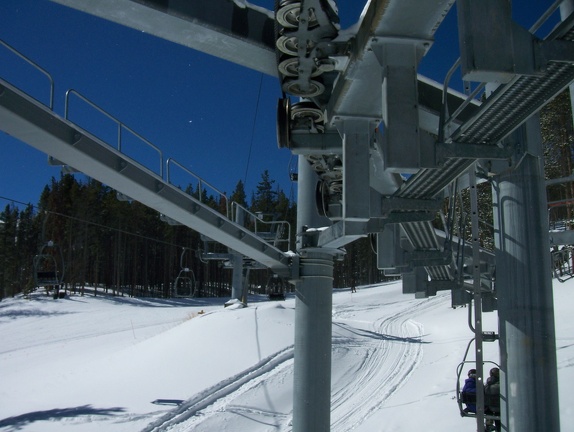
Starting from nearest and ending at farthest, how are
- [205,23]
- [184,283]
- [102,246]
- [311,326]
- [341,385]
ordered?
[205,23], [311,326], [341,385], [184,283], [102,246]

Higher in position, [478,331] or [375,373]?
[478,331]

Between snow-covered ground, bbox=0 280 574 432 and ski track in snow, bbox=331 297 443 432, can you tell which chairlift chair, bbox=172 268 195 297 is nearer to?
snow-covered ground, bbox=0 280 574 432

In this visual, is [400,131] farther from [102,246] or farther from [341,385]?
[102,246]

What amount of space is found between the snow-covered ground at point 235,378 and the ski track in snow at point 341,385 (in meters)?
0.03

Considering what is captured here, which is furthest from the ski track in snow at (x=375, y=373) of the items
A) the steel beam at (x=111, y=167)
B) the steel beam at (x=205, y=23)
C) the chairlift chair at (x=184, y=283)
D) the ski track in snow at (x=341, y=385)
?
the steel beam at (x=205, y=23)

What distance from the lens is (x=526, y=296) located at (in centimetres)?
508

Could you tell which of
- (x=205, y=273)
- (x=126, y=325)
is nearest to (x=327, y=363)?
(x=126, y=325)

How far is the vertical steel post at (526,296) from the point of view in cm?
493

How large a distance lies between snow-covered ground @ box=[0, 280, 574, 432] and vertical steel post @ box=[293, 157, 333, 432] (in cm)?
295

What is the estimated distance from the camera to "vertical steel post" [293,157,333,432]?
8461 mm

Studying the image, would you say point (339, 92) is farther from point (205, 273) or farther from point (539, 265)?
point (205, 273)

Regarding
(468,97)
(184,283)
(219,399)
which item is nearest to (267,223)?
(219,399)

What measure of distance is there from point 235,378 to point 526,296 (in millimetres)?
10447

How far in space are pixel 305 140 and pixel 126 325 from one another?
2725 cm
